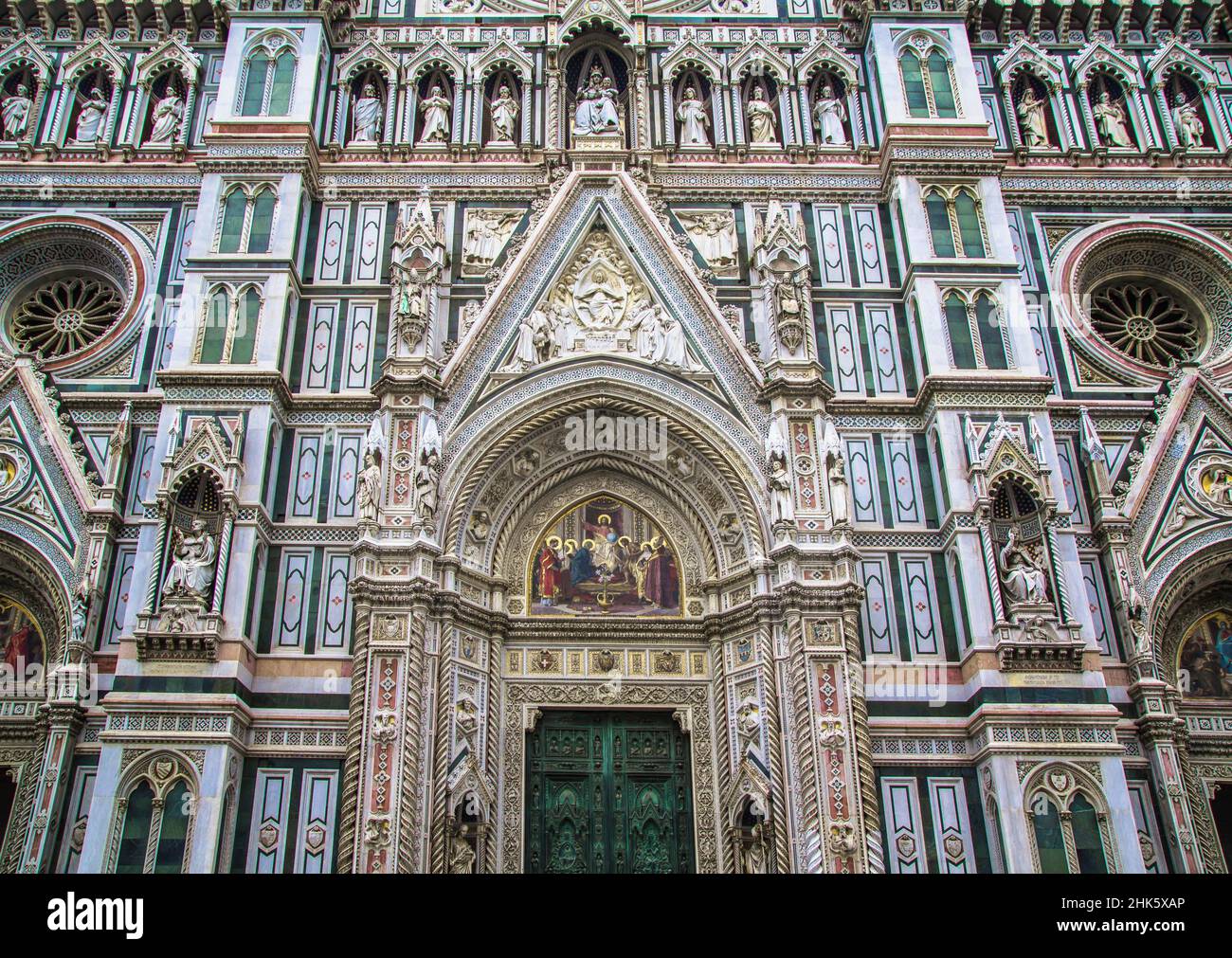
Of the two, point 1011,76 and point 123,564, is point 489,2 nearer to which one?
point 1011,76

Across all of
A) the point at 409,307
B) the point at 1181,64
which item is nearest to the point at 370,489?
the point at 409,307

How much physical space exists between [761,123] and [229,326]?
9276 millimetres

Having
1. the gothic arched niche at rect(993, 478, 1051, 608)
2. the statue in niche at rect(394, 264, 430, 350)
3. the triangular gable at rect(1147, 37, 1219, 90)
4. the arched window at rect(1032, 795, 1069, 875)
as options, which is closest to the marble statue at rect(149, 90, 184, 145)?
the statue in niche at rect(394, 264, 430, 350)

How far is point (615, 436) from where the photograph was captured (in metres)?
17.4

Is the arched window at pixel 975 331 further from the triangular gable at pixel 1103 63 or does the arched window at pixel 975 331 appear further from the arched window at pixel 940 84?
the triangular gable at pixel 1103 63

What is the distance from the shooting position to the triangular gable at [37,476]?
53.4ft

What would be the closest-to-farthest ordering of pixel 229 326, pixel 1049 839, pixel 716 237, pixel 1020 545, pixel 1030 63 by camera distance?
pixel 1049 839, pixel 1020 545, pixel 229 326, pixel 716 237, pixel 1030 63

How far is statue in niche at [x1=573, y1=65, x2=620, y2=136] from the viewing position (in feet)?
63.3

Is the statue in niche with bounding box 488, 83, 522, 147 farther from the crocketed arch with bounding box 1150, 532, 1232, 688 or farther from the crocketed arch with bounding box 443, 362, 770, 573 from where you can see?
the crocketed arch with bounding box 1150, 532, 1232, 688

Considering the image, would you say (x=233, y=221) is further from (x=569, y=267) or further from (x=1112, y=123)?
(x=1112, y=123)

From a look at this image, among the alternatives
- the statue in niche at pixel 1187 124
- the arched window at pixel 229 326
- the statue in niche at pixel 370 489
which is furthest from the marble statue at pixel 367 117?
the statue in niche at pixel 1187 124

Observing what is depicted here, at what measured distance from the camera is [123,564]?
53.1 ft

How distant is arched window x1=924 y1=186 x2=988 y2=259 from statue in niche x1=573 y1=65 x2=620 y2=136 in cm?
525
